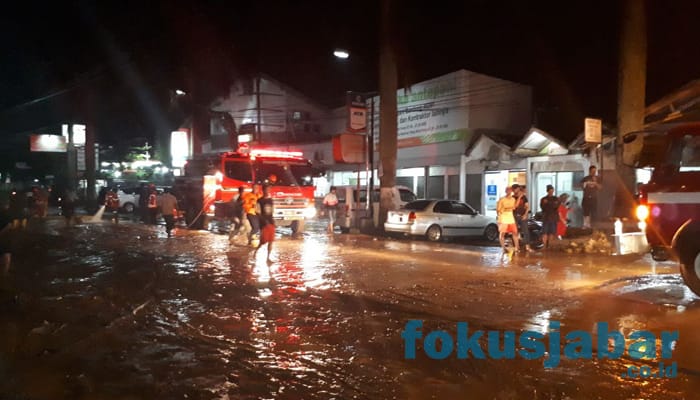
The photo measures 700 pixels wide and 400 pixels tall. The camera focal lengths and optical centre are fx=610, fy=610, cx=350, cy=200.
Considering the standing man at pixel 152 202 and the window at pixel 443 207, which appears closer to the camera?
the window at pixel 443 207

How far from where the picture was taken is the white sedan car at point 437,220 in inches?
754

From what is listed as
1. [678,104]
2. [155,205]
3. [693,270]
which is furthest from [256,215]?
[678,104]

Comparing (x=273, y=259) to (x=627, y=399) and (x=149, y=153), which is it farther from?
(x=149, y=153)

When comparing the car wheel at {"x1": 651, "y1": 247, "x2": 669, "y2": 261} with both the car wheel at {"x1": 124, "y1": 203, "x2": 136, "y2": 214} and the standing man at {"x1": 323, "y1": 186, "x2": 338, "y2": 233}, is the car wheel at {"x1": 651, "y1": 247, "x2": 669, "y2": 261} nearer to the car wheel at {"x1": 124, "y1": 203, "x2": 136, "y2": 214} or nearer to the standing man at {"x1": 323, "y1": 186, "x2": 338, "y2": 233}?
the standing man at {"x1": 323, "y1": 186, "x2": 338, "y2": 233}

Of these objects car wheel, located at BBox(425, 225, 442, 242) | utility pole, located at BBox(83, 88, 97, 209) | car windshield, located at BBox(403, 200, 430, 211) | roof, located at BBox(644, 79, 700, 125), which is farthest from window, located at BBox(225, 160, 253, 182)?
utility pole, located at BBox(83, 88, 97, 209)

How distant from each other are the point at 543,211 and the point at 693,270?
251 inches

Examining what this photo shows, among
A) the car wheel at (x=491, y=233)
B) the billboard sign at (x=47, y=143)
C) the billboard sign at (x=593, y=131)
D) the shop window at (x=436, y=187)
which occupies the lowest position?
the car wheel at (x=491, y=233)

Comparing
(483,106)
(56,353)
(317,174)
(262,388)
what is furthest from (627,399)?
(483,106)

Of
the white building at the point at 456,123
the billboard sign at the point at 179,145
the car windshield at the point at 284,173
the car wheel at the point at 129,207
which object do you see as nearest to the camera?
the car windshield at the point at 284,173

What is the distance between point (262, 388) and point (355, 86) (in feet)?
119

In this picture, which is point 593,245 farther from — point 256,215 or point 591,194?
point 256,215

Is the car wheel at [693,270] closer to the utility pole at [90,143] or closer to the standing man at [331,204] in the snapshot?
the standing man at [331,204]

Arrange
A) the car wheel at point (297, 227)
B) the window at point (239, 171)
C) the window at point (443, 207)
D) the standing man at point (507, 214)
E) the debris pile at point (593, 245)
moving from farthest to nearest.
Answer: the car wheel at point (297, 227), the window at point (239, 171), the window at point (443, 207), the debris pile at point (593, 245), the standing man at point (507, 214)

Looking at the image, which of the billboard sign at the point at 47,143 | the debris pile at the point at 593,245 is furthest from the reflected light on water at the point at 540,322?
the billboard sign at the point at 47,143
